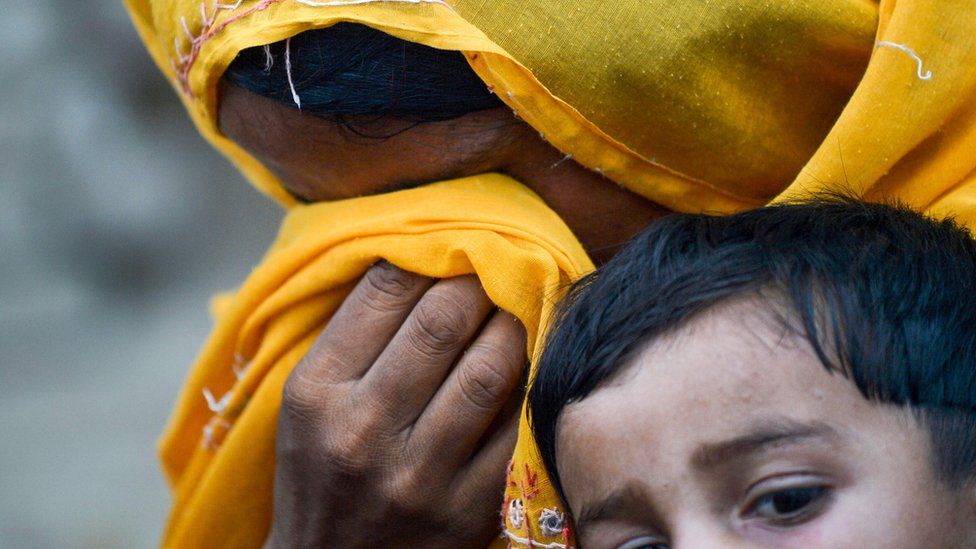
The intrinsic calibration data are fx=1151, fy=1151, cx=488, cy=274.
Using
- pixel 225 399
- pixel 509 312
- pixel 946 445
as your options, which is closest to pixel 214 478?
pixel 225 399

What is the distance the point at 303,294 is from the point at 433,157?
1.05ft

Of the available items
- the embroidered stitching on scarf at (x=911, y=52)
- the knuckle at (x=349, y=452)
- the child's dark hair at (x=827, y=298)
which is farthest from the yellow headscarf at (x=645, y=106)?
the knuckle at (x=349, y=452)

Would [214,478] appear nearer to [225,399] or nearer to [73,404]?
[225,399]

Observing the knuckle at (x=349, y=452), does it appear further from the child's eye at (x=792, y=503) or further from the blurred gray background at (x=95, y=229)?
the blurred gray background at (x=95, y=229)

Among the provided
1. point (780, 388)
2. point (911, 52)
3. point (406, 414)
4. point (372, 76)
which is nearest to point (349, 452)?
point (406, 414)

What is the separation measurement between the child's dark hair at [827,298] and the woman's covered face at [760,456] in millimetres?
27

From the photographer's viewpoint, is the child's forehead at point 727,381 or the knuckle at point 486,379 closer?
the child's forehead at point 727,381

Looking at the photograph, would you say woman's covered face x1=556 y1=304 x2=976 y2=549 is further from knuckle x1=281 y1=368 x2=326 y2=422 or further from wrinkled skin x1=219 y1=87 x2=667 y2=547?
knuckle x1=281 y1=368 x2=326 y2=422

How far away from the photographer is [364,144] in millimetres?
1656

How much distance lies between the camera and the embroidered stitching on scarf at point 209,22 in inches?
60.6

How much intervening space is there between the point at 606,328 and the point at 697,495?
237mm

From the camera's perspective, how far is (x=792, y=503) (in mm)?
1136

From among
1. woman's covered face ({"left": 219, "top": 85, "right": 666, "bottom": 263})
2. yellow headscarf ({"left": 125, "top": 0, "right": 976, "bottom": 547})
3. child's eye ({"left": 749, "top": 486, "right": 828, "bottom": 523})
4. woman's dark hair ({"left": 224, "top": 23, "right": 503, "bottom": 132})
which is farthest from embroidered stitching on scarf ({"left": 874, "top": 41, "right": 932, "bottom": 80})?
child's eye ({"left": 749, "top": 486, "right": 828, "bottom": 523})

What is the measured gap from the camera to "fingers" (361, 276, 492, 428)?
165cm
